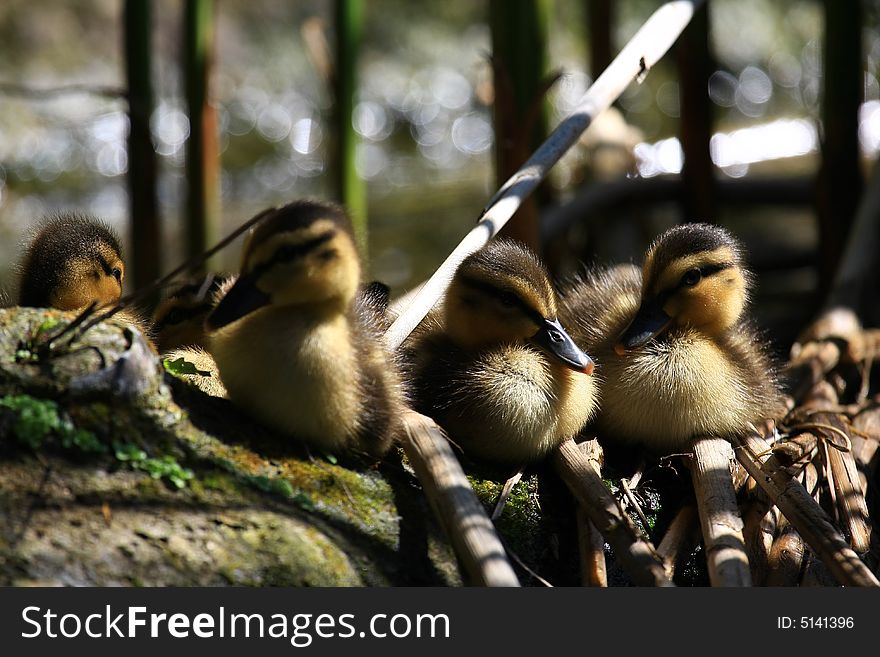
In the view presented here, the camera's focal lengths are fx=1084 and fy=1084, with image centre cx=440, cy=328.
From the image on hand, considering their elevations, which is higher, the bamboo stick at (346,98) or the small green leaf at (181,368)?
the bamboo stick at (346,98)

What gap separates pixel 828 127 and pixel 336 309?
3506 millimetres

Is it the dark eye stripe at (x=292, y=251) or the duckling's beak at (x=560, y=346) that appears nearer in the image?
the dark eye stripe at (x=292, y=251)

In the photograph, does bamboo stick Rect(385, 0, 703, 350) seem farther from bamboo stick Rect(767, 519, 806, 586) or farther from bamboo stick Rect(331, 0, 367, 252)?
bamboo stick Rect(331, 0, 367, 252)

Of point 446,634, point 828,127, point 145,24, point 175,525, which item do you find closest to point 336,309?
point 175,525

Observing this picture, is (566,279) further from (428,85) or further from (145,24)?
(428,85)

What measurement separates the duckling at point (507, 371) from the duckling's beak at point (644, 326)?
0.53 ft

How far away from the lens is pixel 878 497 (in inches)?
136

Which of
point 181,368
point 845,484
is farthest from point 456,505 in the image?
point 845,484

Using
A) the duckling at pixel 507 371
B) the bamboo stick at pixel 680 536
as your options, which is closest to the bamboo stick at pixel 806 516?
the bamboo stick at pixel 680 536

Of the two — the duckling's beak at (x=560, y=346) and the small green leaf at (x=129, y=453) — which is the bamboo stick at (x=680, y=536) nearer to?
the duckling's beak at (x=560, y=346)

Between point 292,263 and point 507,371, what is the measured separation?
80cm

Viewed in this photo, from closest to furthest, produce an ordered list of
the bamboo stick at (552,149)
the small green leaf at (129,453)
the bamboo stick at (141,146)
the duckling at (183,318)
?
the small green leaf at (129,453) < the bamboo stick at (552,149) < the duckling at (183,318) < the bamboo stick at (141,146)

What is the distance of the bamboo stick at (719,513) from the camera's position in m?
2.60

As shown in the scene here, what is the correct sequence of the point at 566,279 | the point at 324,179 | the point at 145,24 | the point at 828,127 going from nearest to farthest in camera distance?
the point at 566,279 → the point at 145,24 → the point at 828,127 → the point at 324,179
